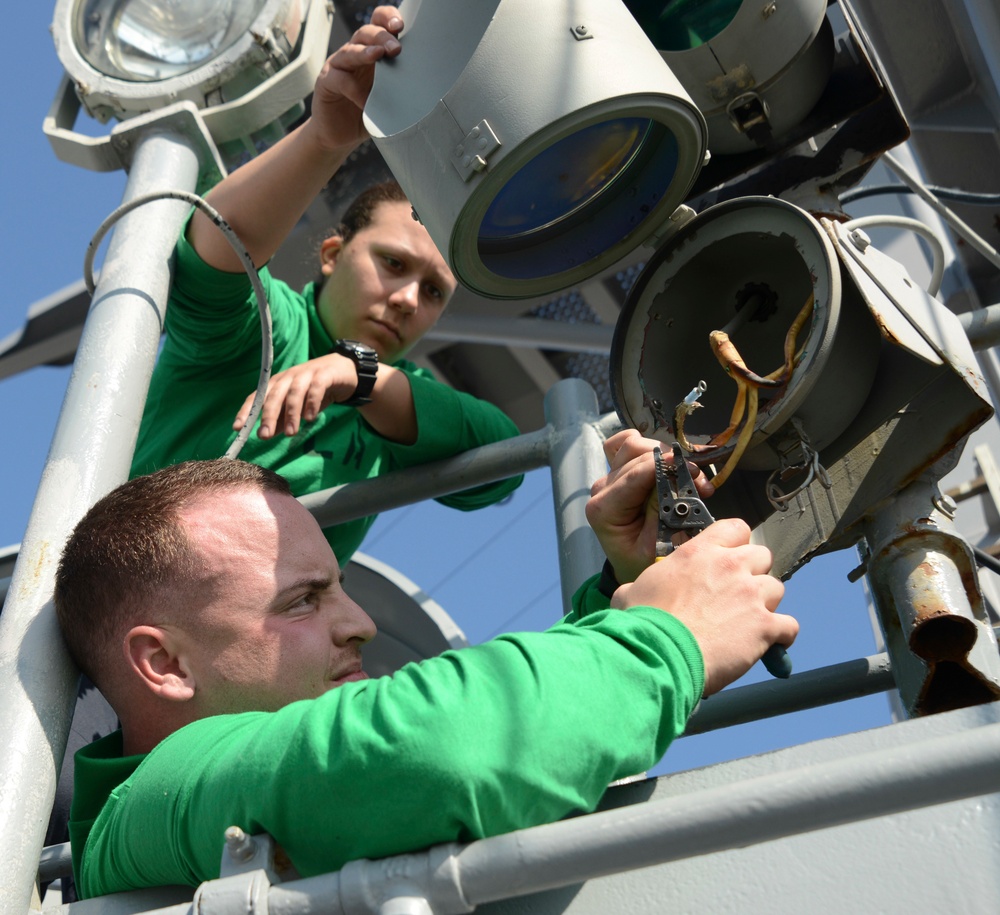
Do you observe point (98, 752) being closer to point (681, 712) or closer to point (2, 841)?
point (2, 841)

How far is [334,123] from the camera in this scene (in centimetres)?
231

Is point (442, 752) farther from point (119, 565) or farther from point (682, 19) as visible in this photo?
point (682, 19)

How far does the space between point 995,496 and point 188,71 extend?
2426mm

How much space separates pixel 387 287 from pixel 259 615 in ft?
4.30

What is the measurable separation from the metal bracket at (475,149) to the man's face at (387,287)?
1124mm

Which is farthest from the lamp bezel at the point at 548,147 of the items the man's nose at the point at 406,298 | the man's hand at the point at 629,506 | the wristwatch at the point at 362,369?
the man's nose at the point at 406,298

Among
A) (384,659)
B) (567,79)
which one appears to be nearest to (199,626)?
(567,79)

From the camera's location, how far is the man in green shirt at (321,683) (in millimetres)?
1218

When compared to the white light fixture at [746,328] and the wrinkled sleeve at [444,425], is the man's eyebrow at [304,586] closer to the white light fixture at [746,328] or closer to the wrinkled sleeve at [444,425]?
the white light fixture at [746,328]

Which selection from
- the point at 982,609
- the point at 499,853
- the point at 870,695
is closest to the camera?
the point at 499,853

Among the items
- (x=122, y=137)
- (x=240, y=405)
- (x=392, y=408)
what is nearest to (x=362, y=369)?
(x=392, y=408)

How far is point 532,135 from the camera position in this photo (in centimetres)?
167

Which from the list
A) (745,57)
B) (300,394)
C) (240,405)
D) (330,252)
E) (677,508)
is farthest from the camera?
(330,252)

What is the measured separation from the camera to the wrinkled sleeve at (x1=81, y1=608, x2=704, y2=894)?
3.94 feet
